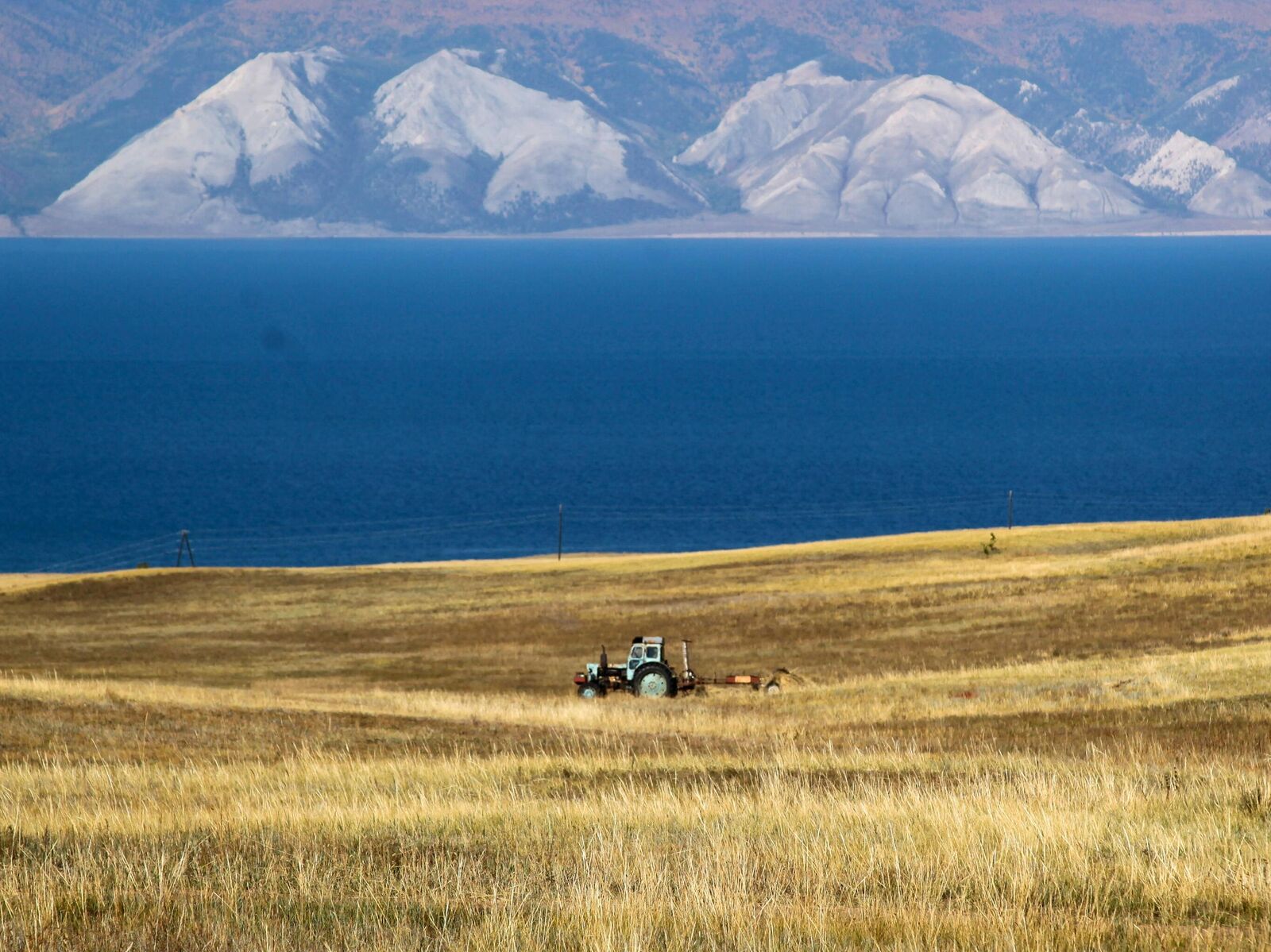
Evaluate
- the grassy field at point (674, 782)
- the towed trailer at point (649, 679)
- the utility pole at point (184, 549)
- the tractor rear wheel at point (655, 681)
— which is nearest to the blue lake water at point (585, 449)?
the utility pole at point (184, 549)

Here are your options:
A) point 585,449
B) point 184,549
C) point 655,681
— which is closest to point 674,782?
point 655,681

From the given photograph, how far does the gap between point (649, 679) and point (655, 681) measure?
0.12 m

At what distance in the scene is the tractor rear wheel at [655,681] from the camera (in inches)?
1115

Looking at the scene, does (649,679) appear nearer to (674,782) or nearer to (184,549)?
(674,782)

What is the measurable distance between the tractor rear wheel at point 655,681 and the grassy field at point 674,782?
1179mm

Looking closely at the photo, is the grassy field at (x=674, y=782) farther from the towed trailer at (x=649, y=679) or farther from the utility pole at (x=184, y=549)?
the utility pole at (x=184, y=549)

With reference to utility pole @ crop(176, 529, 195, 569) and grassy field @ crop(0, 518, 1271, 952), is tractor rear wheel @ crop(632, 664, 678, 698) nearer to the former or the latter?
grassy field @ crop(0, 518, 1271, 952)

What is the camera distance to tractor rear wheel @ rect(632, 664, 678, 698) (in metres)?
28.3

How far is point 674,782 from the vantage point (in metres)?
14.4

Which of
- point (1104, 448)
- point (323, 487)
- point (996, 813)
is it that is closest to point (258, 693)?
point (996, 813)

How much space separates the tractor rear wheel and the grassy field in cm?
118

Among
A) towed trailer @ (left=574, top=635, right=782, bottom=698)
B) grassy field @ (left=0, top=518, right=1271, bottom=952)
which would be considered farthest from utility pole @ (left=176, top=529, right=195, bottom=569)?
towed trailer @ (left=574, top=635, right=782, bottom=698)

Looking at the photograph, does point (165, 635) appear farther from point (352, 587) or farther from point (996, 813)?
point (996, 813)

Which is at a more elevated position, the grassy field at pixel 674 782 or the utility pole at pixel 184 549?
the utility pole at pixel 184 549
